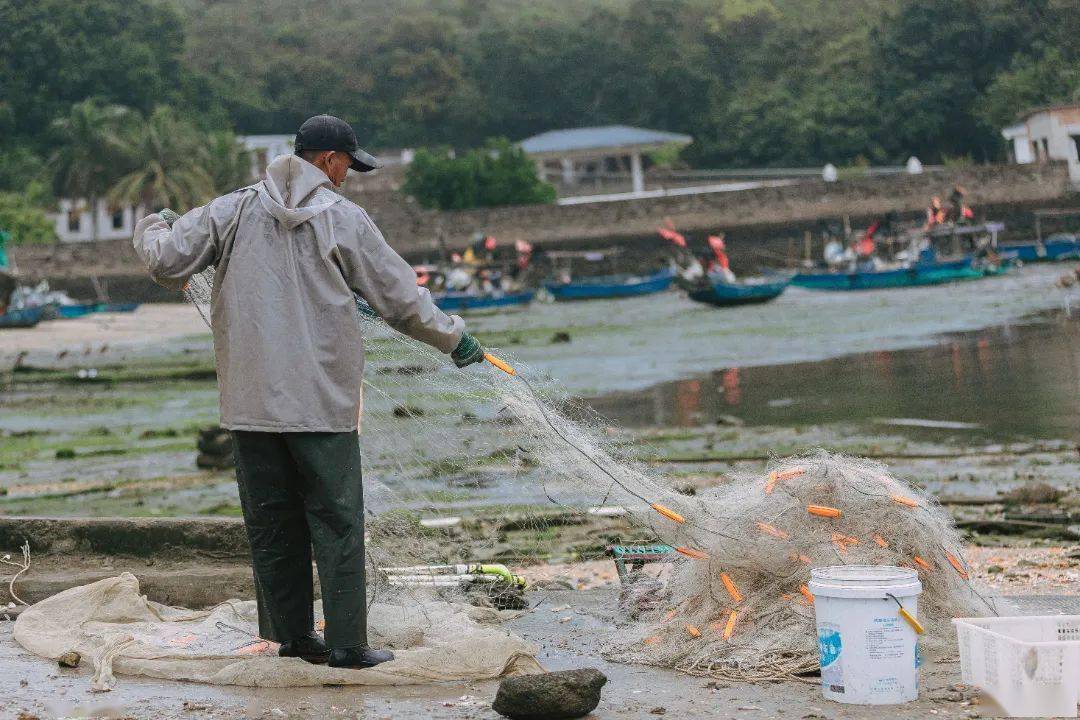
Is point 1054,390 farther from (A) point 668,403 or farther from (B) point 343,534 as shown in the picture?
(B) point 343,534

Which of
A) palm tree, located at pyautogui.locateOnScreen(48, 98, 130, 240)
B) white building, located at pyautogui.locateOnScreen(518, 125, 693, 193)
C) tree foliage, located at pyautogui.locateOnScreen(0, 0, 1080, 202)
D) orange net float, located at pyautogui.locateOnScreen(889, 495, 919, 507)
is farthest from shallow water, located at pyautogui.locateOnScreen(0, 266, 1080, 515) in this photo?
tree foliage, located at pyautogui.locateOnScreen(0, 0, 1080, 202)

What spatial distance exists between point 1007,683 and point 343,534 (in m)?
2.04

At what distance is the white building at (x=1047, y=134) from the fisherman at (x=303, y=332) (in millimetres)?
63301

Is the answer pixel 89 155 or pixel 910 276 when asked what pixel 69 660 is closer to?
pixel 910 276

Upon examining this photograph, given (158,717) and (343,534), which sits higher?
(343,534)

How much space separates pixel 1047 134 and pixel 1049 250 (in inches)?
408

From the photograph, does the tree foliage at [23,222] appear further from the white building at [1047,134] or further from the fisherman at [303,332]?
the fisherman at [303,332]

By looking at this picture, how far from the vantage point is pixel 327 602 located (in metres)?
4.82

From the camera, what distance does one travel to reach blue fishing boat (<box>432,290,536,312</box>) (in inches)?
2100

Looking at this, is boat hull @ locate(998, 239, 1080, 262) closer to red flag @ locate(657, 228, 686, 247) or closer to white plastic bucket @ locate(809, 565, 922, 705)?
red flag @ locate(657, 228, 686, 247)

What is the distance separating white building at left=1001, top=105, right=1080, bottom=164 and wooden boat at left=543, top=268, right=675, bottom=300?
19.2 metres

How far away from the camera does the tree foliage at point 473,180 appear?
2537 inches

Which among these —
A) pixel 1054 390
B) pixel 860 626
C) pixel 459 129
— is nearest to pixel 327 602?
pixel 860 626

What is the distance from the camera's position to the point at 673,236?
200 feet
